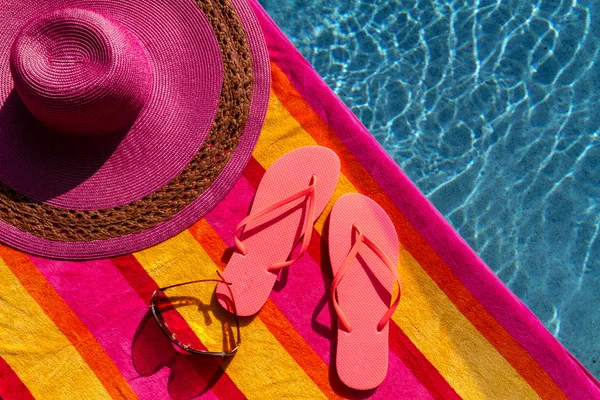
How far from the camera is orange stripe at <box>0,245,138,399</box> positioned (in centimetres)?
229

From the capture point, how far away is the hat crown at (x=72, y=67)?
1.98 meters

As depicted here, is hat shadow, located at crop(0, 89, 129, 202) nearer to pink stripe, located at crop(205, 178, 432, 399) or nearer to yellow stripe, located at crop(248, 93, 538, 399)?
pink stripe, located at crop(205, 178, 432, 399)

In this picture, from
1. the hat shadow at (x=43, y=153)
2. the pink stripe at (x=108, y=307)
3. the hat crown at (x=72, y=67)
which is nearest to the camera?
the hat crown at (x=72, y=67)

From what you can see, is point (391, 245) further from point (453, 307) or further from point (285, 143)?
point (285, 143)

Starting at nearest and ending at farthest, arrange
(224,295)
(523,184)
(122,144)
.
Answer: (122,144), (224,295), (523,184)

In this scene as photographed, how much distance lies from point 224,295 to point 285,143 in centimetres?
72

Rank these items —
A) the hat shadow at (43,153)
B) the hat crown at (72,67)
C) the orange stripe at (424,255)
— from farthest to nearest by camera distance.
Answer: the orange stripe at (424,255)
the hat shadow at (43,153)
the hat crown at (72,67)

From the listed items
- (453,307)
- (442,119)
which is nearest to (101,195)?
(453,307)

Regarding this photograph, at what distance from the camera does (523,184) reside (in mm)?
2973

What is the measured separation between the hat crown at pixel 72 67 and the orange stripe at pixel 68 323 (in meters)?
0.65

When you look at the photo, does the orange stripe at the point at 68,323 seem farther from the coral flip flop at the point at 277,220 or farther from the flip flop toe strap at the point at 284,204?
the flip flop toe strap at the point at 284,204

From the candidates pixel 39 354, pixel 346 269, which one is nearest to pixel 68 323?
pixel 39 354

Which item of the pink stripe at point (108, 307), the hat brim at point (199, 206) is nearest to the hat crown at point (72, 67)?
the hat brim at point (199, 206)

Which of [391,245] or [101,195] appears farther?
[391,245]
